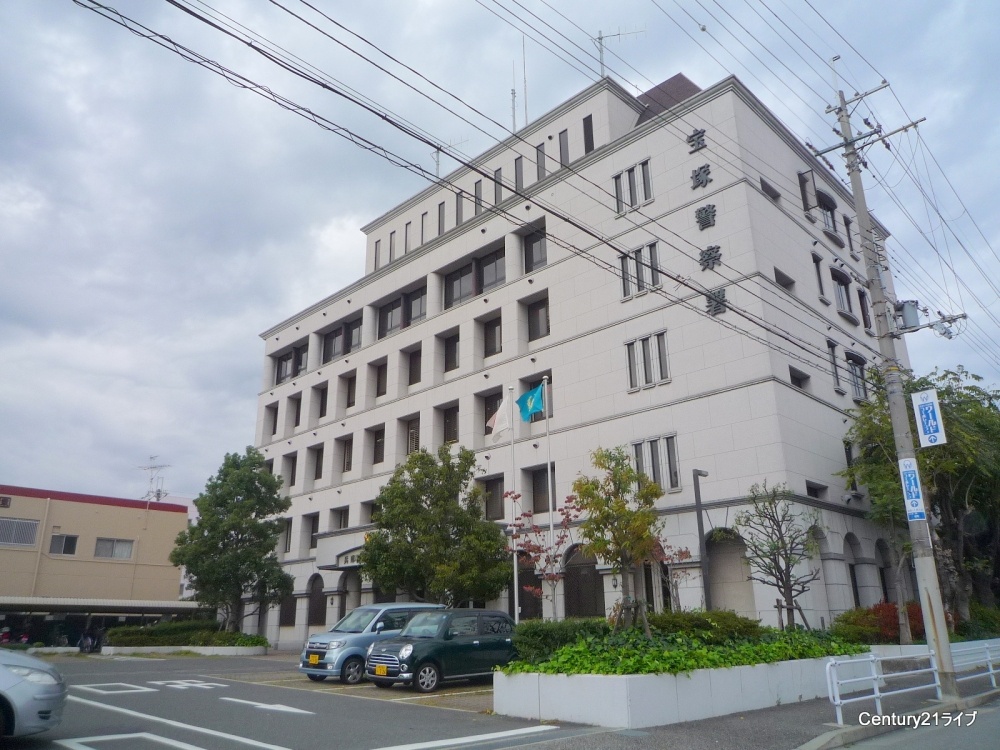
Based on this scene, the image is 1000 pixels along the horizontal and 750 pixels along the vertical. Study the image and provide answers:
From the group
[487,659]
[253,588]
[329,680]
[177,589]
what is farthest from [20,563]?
[487,659]

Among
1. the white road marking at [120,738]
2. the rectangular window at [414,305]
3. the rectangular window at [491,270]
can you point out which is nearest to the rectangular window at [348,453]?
the rectangular window at [414,305]

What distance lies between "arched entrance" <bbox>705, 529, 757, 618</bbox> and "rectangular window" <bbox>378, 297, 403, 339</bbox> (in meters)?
20.6

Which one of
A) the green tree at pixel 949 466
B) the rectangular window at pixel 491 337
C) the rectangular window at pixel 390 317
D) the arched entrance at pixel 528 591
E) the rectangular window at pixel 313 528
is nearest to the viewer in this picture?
the green tree at pixel 949 466

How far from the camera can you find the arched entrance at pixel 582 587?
1045 inches

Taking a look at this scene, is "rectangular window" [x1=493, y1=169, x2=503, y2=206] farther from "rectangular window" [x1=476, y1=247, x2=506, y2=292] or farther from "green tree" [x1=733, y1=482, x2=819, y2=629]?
"green tree" [x1=733, y1=482, x2=819, y2=629]

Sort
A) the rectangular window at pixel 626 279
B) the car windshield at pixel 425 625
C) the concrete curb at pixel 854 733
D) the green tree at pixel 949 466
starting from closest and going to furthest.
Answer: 1. the concrete curb at pixel 854 733
2. the car windshield at pixel 425 625
3. the green tree at pixel 949 466
4. the rectangular window at pixel 626 279

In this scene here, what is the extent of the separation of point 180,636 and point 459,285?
19.9 m

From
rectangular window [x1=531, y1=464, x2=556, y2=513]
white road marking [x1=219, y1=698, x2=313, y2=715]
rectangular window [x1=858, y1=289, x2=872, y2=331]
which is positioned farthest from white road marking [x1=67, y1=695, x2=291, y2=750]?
rectangular window [x1=858, y1=289, x2=872, y2=331]

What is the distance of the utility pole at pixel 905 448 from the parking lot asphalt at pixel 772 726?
0.87 meters

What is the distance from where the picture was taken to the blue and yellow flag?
2569 centimetres

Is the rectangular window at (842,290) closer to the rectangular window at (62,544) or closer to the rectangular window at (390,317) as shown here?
the rectangular window at (390,317)

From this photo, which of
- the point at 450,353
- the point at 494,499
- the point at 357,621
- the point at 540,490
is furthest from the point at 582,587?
the point at 450,353

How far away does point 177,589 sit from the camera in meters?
46.5

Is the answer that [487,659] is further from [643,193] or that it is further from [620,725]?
[643,193]
